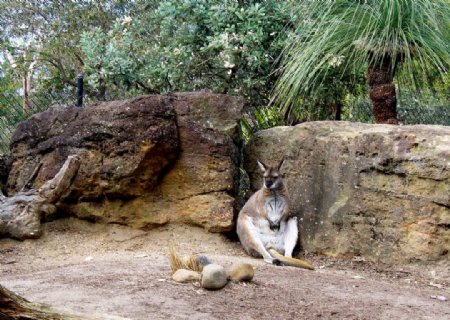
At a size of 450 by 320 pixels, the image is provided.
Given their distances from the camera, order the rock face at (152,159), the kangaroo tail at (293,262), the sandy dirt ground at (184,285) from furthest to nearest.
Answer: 1. the rock face at (152,159)
2. the kangaroo tail at (293,262)
3. the sandy dirt ground at (184,285)

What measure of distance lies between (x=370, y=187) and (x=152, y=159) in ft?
8.76

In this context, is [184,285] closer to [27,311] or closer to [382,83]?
[27,311]

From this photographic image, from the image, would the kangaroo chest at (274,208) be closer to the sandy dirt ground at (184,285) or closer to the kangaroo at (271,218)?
the kangaroo at (271,218)

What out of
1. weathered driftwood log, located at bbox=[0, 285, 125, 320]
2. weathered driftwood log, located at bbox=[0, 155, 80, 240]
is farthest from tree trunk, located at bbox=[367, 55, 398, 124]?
weathered driftwood log, located at bbox=[0, 285, 125, 320]

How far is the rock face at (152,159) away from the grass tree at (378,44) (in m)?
1.14

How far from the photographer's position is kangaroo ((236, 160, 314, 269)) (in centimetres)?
808

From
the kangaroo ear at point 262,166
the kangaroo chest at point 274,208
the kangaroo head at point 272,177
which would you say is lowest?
the kangaroo chest at point 274,208

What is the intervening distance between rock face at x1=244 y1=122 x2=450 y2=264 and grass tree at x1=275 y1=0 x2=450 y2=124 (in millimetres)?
654

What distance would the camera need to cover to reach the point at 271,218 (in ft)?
26.9

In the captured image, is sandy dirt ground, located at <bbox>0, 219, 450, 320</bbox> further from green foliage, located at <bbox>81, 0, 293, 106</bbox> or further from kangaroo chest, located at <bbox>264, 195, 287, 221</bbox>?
green foliage, located at <bbox>81, 0, 293, 106</bbox>

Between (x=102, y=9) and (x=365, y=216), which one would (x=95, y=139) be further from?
(x=102, y=9)

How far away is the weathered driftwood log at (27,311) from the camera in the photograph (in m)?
3.60

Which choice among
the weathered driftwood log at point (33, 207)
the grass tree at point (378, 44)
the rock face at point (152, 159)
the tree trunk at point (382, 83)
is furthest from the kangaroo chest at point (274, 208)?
the weathered driftwood log at point (33, 207)


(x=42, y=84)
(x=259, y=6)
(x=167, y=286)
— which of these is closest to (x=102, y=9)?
(x=42, y=84)
